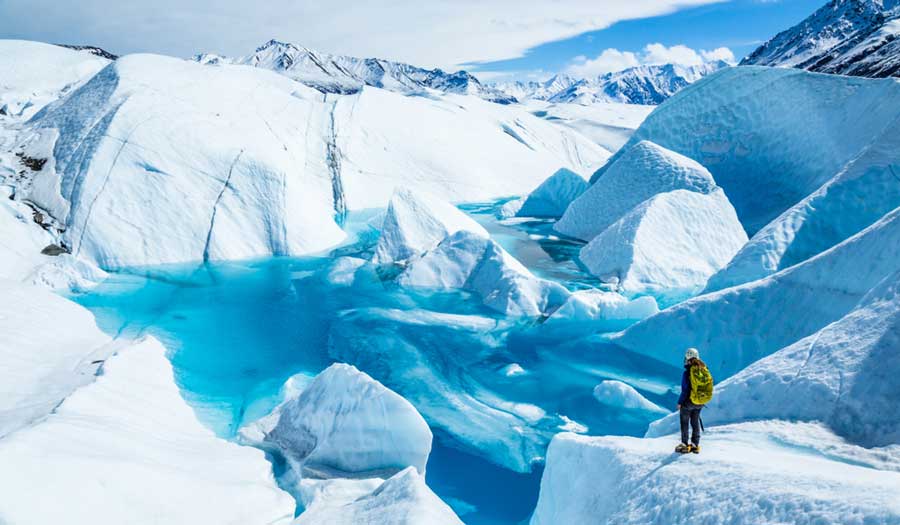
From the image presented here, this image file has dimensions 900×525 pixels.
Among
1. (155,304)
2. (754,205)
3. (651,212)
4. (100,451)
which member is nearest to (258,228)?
(155,304)

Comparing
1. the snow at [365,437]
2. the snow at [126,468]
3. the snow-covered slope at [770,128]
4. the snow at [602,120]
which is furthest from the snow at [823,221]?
the snow at [602,120]

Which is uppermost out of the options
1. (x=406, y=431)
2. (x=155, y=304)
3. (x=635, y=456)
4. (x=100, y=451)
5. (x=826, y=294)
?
(x=826, y=294)

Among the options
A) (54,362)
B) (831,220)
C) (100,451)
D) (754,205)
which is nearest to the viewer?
(100,451)

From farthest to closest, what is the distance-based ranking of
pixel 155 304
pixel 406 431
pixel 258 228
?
pixel 258 228
pixel 155 304
pixel 406 431

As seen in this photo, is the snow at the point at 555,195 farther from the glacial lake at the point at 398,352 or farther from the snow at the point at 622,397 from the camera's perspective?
the snow at the point at 622,397

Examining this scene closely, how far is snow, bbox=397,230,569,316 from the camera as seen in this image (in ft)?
34.9

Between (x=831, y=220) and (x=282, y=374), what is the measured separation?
8780mm

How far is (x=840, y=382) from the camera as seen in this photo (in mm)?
4223

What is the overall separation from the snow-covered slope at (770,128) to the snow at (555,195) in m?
2.17

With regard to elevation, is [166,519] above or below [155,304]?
above

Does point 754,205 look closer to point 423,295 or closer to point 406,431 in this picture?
point 423,295

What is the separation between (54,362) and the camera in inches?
268

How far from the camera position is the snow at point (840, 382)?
3.95m

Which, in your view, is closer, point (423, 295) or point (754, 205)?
point (423, 295)
